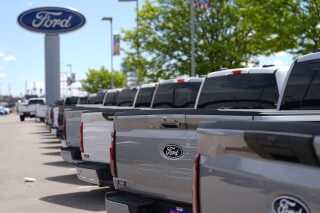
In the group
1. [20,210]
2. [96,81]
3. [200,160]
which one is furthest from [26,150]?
[96,81]

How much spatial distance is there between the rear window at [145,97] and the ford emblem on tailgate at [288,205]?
10779mm

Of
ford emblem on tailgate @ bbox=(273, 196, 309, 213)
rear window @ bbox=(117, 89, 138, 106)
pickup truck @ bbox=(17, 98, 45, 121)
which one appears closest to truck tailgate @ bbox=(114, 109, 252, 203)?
ford emblem on tailgate @ bbox=(273, 196, 309, 213)

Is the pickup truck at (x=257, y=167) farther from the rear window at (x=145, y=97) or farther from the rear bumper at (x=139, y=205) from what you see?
the rear window at (x=145, y=97)

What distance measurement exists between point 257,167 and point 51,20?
43.1 m

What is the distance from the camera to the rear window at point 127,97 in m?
16.1

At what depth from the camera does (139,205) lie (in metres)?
4.65

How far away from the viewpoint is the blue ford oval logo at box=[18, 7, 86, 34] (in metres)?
42.9

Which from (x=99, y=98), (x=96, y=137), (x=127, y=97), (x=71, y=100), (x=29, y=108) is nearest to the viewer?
(x=96, y=137)

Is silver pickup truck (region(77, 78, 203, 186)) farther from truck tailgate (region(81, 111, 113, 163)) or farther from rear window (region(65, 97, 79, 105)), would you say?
rear window (region(65, 97, 79, 105))

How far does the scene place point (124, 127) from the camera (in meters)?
5.00

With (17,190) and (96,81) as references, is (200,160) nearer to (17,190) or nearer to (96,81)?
(17,190)

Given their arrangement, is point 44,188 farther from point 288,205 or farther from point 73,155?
point 288,205

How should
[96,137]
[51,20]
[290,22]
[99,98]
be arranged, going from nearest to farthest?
[96,137], [290,22], [99,98], [51,20]

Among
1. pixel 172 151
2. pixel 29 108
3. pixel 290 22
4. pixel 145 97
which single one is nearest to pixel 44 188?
pixel 145 97
